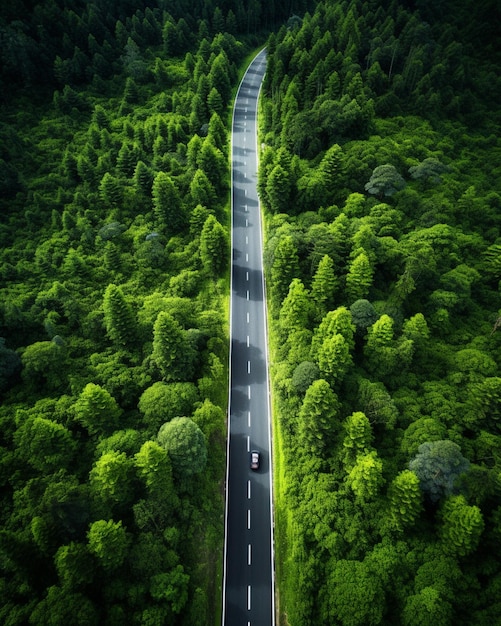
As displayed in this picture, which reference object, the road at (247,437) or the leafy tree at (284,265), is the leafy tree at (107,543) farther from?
the leafy tree at (284,265)

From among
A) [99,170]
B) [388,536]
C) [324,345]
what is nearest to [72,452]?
[324,345]

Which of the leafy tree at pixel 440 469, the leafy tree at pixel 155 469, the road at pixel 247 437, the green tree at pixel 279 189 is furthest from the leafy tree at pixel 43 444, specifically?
the green tree at pixel 279 189

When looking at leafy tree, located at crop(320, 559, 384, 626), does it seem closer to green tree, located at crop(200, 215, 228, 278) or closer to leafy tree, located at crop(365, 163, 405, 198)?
green tree, located at crop(200, 215, 228, 278)

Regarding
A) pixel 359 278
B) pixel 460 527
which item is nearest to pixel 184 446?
pixel 460 527

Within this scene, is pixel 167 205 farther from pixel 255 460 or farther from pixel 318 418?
pixel 318 418

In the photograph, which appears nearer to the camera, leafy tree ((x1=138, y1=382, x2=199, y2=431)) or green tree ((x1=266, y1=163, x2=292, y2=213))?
leafy tree ((x1=138, y1=382, x2=199, y2=431))

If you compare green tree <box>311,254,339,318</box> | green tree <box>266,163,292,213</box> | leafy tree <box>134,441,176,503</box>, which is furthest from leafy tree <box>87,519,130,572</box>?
green tree <box>266,163,292,213</box>
